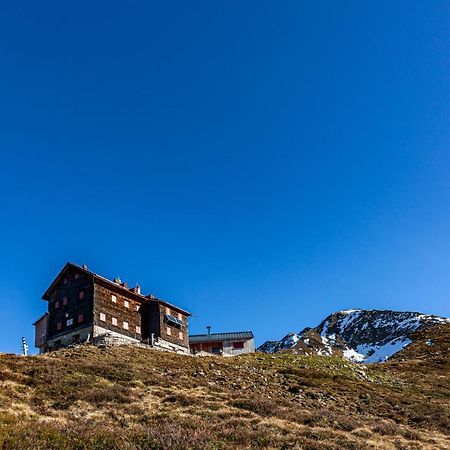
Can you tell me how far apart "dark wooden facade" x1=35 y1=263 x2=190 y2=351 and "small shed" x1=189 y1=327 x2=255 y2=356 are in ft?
62.3

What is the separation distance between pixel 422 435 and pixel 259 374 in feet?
63.6

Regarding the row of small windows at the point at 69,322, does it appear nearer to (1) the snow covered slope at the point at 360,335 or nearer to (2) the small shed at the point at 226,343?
(2) the small shed at the point at 226,343

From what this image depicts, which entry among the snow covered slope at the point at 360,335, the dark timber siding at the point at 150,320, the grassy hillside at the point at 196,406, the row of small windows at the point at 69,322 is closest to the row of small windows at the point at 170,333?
the dark timber siding at the point at 150,320

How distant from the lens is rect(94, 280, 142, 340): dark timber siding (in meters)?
56.1

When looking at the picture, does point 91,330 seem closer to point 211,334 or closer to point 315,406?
point 315,406

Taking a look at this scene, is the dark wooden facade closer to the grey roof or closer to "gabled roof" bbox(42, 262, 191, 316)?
"gabled roof" bbox(42, 262, 191, 316)

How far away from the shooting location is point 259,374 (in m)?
46.4

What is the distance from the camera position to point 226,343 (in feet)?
279

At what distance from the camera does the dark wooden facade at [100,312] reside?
55.8 m

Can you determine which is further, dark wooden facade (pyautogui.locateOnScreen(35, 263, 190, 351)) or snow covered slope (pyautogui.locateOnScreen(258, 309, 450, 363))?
snow covered slope (pyautogui.locateOnScreen(258, 309, 450, 363))

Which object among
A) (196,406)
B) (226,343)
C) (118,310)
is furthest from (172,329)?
(196,406)

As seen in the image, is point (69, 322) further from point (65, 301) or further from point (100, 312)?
point (100, 312)

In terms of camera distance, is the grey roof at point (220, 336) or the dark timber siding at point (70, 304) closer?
the dark timber siding at point (70, 304)

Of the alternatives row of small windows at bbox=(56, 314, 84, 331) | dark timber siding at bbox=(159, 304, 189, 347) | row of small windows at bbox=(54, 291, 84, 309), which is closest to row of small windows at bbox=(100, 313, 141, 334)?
row of small windows at bbox=(56, 314, 84, 331)
